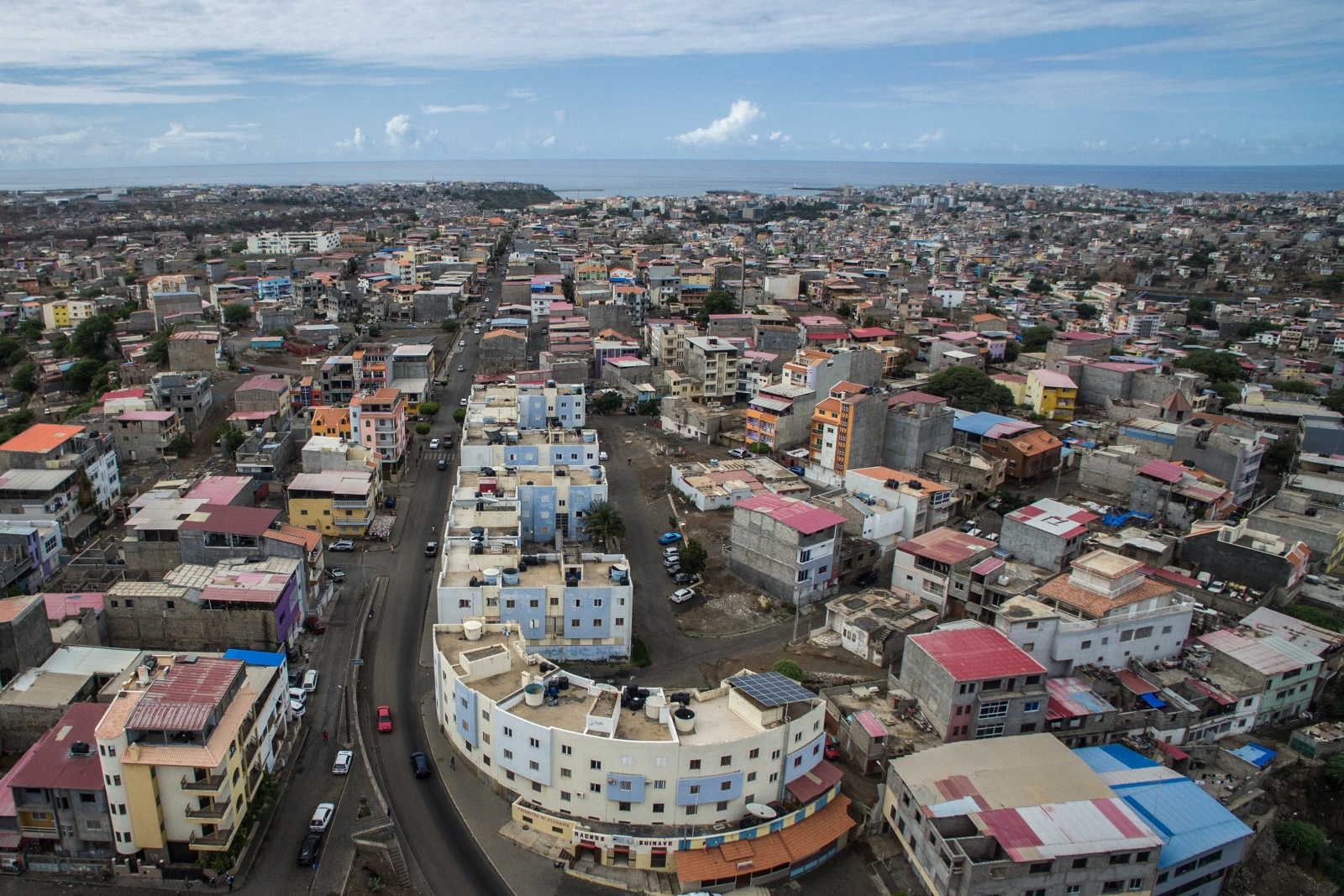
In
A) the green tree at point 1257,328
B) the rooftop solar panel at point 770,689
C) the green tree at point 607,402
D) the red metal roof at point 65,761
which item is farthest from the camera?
the green tree at point 1257,328

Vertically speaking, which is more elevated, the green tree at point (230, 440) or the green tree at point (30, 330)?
the green tree at point (30, 330)

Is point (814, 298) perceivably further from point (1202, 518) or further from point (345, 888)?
point (345, 888)

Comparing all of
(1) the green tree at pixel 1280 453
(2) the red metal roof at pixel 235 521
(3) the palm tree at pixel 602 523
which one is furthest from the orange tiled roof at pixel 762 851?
(1) the green tree at pixel 1280 453

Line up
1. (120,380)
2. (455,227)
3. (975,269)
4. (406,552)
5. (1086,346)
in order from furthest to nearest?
(455,227), (975,269), (1086,346), (120,380), (406,552)

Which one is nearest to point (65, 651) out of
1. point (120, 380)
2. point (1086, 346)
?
point (120, 380)

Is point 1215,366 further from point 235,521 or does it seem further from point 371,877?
point 371,877

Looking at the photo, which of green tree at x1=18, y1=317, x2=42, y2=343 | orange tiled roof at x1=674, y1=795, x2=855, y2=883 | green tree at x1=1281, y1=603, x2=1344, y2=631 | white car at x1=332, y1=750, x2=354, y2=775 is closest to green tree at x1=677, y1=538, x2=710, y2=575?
orange tiled roof at x1=674, y1=795, x2=855, y2=883

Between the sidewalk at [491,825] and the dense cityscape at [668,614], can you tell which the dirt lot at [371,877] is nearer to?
the dense cityscape at [668,614]

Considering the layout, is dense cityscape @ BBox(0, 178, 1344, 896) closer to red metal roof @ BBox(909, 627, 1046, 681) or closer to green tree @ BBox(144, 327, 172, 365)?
red metal roof @ BBox(909, 627, 1046, 681)
